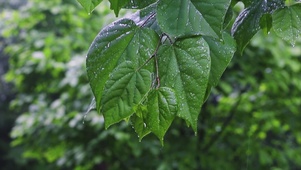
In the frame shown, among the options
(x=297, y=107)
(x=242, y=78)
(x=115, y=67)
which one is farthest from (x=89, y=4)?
(x=297, y=107)

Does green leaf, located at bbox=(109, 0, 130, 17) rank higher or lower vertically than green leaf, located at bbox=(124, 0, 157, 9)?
higher

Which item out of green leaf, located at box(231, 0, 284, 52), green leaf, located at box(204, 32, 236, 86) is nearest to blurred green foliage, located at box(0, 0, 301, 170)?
green leaf, located at box(231, 0, 284, 52)

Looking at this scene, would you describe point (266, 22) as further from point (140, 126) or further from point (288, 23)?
point (140, 126)

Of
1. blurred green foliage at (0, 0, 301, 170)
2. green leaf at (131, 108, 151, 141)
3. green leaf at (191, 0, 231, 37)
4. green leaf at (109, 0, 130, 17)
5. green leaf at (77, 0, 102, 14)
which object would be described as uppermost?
green leaf at (77, 0, 102, 14)

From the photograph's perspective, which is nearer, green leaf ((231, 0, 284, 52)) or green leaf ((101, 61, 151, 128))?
green leaf ((101, 61, 151, 128))

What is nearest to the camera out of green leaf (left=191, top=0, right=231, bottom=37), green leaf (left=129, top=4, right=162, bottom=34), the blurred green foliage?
green leaf (left=191, top=0, right=231, bottom=37)

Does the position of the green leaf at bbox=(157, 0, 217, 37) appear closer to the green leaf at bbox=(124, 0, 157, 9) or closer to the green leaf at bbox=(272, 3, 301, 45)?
the green leaf at bbox=(124, 0, 157, 9)

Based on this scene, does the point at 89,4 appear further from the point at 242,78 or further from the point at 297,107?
the point at 297,107
